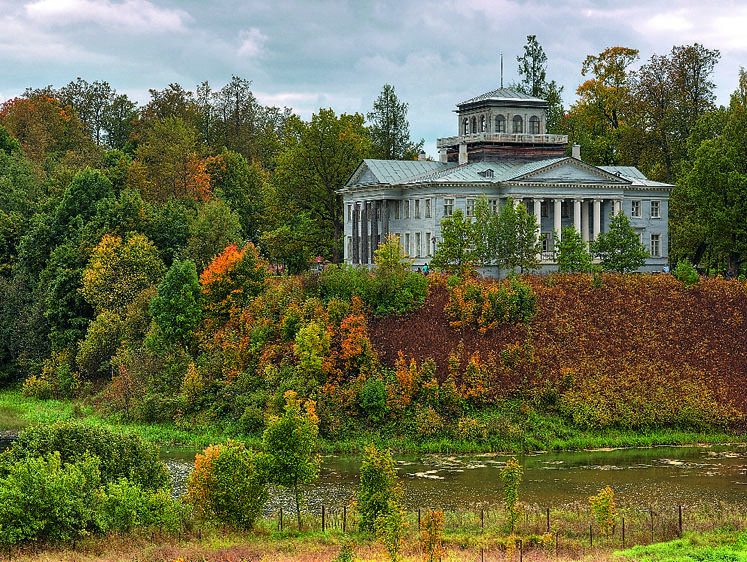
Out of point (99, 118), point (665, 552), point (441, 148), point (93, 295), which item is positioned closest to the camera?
point (665, 552)

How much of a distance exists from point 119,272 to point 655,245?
38358 mm

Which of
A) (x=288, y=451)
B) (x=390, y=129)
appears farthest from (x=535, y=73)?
(x=288, y=451)

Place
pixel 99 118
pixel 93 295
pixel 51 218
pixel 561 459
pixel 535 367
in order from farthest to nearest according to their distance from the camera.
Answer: pixel 99 118, pixel 51 218, pixel 93 295, pixel 535 367, pixel 561 459

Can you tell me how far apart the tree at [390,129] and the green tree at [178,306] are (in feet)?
112

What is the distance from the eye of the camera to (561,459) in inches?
1905

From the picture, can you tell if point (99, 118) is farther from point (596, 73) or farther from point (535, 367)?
point (535, 367)

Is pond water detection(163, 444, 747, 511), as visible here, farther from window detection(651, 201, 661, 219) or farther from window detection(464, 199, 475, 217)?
window detection(651, 201, 661, 219)

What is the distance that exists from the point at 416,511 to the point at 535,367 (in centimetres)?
1905

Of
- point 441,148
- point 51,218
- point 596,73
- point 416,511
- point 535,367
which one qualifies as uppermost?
point 596,73

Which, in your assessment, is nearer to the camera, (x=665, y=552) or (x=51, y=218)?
(x=665, y=552)

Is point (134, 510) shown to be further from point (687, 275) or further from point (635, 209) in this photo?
point (635, 209)

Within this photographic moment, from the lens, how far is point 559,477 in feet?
146

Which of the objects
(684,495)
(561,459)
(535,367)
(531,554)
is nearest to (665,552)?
(531,554)

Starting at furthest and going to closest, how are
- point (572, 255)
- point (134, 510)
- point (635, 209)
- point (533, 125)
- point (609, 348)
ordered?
point (533, 125) → point (635, 209) → point (572, 255) → point (609, 348) → point (134, 510)
